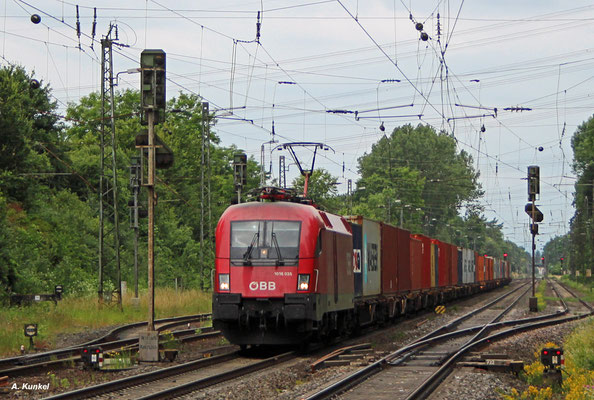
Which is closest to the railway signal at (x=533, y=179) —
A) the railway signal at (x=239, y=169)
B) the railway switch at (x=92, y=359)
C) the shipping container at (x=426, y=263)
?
the shipping container at (x=426, y=263)

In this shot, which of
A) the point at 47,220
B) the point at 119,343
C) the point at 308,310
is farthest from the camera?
the point at 47,220

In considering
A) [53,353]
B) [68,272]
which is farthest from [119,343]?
[68,272]

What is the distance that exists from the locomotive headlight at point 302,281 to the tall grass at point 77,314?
6583 millimetres

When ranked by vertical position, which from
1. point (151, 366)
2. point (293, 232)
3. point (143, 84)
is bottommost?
point (151, 366)

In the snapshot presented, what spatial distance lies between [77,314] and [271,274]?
13.8m

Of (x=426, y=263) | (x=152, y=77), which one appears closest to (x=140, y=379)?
(x=152, y=77)

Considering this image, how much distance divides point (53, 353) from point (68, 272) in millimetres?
24200

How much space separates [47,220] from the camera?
44531mm

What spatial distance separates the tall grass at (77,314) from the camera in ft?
70.7

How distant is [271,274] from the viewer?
1794 cm

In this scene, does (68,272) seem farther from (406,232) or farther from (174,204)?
(174,204)

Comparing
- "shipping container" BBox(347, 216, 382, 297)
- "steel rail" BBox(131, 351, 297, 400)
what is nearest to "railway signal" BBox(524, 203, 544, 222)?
"shipping container" BBox(347, 216, 382, 297)

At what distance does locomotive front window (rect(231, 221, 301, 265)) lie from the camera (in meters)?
18.1

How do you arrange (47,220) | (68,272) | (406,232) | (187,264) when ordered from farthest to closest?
1. (187,264)
2. (47,220)
3. (68,272)
4. (406,232)
